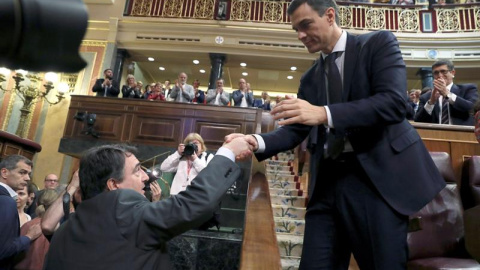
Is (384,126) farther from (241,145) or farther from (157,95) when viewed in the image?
(157,95)

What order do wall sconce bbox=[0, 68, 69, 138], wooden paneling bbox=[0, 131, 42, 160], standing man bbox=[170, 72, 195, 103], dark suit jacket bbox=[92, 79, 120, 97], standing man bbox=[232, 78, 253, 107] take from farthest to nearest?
wall sconce bbox=[0, 68, 69, 138] < dark suit jacket bbox=[92, 79, 120, 97] < standing man bbox=[232, 78, 253, 107] < standing man bbox=[170, 72, 195, 103] < wooden paneling bbox=[0, 131, 42, 160]

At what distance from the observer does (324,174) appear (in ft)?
3.94

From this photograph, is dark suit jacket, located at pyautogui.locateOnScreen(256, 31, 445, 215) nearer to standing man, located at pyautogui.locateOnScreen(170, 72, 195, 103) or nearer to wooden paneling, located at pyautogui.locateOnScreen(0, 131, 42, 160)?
wooden paneling, located at pyautogui.locateOnScreen(0, 131, 42, 160)

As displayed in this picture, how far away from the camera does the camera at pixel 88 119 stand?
→ 250 inches

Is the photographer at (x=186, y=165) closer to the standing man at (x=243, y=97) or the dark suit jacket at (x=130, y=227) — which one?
the dark suit jacket at (x=130, y=227)

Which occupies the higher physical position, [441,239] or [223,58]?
[223,58]

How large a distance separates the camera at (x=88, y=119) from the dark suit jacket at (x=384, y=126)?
5939mm

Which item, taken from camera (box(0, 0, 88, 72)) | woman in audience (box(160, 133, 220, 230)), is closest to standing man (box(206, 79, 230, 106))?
woman in audience (box(160, 133, 220, 230))

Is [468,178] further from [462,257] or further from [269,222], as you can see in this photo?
[269,222]

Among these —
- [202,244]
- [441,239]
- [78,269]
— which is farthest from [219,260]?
[78,269]

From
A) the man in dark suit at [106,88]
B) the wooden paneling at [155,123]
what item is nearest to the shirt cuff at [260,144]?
the wooden paneling at [155,123]

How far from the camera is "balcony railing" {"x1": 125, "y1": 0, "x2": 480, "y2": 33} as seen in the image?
8.34m

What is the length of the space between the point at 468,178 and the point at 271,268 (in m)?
1.46

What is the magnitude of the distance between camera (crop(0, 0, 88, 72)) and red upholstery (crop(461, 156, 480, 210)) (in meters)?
2.16
